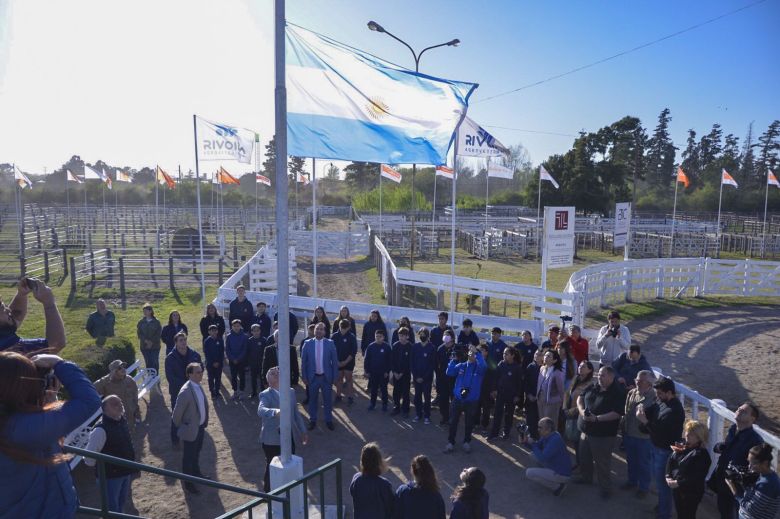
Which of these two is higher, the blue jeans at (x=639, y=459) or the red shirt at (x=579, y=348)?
the red shirt at (x=579, y=348)

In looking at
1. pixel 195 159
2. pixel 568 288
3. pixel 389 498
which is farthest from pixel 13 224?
pixel 389 498

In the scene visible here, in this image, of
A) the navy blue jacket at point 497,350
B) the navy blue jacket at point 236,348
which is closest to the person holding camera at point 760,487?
the navy blue jacket at point 497,350

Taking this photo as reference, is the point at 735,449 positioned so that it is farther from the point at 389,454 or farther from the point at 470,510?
the point at 389,454

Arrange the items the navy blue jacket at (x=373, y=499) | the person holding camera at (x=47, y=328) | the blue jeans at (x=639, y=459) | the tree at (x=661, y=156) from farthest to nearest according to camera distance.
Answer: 1. the tree at (x=661, y=156)
2. the blue jeans at (x=639, y=459)
3. the navy blue jacket at (x=373, y=499)
4. the person holding camera at (x=47, y=328)

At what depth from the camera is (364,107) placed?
6.84 metres

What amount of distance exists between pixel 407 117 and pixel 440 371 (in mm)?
4400

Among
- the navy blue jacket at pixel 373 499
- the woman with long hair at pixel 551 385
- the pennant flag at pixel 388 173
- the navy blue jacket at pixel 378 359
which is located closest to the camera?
A: the navy blue jacket at pixel 373 499

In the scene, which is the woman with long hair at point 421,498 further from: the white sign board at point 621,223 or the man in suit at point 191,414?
the white sign board at point 621,223

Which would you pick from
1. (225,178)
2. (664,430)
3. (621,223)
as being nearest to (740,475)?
(664,430)

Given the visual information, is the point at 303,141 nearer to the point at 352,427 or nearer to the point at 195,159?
the point at 352,427

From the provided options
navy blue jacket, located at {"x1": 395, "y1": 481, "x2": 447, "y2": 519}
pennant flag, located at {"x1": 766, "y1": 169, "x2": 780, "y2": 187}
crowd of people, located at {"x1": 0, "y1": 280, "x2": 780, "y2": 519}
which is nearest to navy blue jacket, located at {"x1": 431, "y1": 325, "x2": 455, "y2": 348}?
crowd of people, located at {"x1": 0, "y1": 280, "x2": 780, "y2": 519}

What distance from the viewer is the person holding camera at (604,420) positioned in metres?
6.73

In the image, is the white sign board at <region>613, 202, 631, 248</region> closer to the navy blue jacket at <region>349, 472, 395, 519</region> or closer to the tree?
the navy blue jacket at <region>349, 472, 395, 519</region>

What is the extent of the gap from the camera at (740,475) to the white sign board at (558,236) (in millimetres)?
8220
